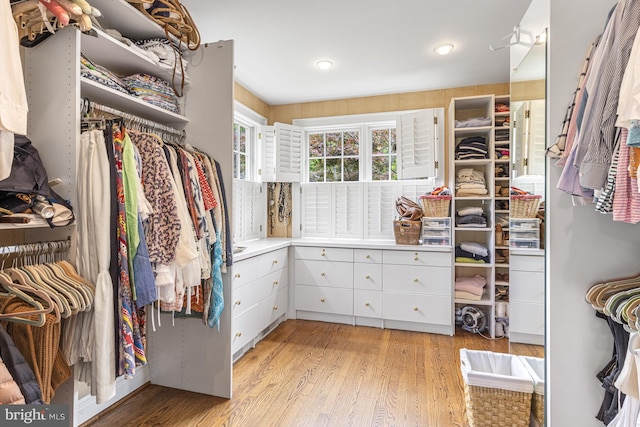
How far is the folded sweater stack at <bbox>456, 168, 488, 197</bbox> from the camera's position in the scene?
3.08 m

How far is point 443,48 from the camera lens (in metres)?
2.56

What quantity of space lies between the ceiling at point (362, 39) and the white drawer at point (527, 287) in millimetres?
1276

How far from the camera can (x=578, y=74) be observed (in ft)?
4.17

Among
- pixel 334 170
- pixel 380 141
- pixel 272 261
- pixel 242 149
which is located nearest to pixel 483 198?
pixel 380 141

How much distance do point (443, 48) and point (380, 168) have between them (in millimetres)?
1424

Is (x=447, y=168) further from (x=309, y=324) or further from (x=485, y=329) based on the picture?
(x=309, y=324)

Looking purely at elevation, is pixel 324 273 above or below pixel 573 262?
below

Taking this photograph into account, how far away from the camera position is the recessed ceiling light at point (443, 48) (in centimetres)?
252

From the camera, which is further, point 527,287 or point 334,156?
point 334,156

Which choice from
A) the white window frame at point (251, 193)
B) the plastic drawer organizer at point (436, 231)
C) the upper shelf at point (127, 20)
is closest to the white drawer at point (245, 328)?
Answer: the white window frame at point (251, 193)

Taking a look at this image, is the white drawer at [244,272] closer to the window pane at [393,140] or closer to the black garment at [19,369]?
the black garment at [19,369]

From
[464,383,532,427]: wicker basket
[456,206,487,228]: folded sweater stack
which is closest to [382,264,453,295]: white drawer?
[456,206,487,228]: folded sweater stack

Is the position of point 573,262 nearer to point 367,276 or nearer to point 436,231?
point 436,231

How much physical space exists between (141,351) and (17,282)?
0.52m
